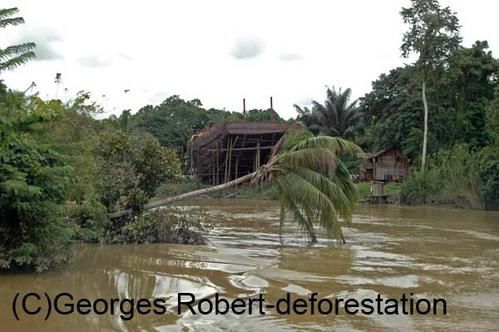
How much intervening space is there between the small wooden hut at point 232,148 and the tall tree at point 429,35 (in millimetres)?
11543

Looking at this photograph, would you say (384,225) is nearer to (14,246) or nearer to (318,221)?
(318,221)

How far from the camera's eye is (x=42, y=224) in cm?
985

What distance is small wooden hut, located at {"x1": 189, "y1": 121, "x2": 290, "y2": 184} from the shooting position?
130ft

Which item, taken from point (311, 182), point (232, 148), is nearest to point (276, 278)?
point (311, 182)

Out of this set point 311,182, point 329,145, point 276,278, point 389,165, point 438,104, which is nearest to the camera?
point 276,278

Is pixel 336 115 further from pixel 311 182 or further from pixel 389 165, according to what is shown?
pixel 311 182

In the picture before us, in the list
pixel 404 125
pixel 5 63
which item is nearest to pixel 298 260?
pixel 5 63

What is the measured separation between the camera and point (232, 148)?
135 ft

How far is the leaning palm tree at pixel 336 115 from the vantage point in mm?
51500

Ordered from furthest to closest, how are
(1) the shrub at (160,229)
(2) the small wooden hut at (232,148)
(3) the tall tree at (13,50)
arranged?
(2) the small wooden hut at (232,148) < (1) the shrub at (160,229) < (3) the tall tree at (13,50)

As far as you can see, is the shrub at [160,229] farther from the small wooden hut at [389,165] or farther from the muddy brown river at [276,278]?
the small wooden hut at [389,165]

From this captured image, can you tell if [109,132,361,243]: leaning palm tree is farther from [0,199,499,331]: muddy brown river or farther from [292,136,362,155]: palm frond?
[0,199,499,331]: muddy brown river

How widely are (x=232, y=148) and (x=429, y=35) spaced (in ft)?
54.5

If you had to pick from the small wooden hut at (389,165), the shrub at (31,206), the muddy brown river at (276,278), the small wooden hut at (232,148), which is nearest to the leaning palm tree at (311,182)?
the muddy brown river at (276,278)
